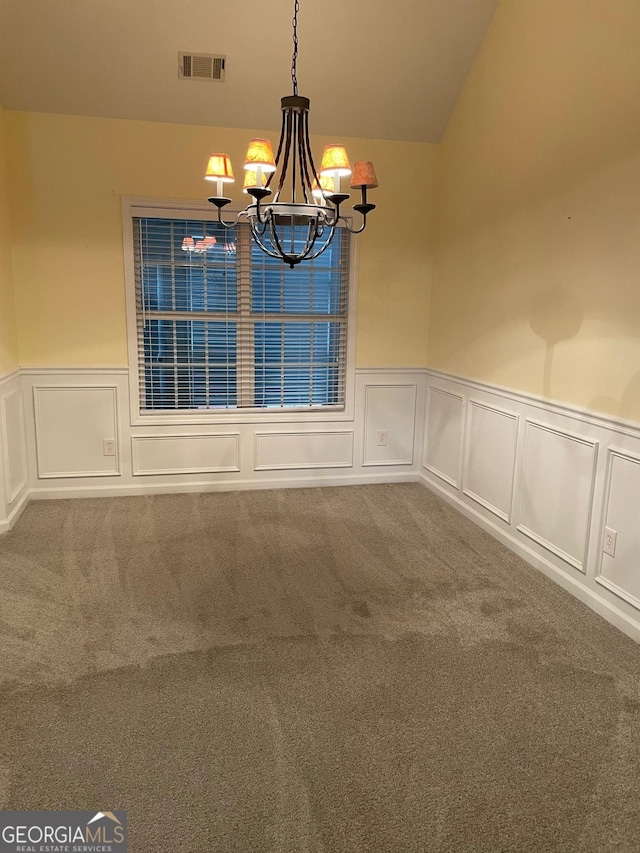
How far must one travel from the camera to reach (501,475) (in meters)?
3.95

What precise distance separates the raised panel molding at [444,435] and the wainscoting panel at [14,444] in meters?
3.07

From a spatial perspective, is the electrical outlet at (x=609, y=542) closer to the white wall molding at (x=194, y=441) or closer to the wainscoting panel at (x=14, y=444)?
the white wall molding at (x=194, y=441)

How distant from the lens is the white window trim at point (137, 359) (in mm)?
4418

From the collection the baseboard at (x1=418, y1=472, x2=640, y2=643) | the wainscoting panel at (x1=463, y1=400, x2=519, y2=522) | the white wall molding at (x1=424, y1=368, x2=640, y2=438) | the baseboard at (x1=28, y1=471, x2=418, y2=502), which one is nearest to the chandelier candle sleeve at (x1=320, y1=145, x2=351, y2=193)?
the white wall molding at (x1=424, y1=368, x2=640, y2=438)

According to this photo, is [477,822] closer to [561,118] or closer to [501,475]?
[501,475]

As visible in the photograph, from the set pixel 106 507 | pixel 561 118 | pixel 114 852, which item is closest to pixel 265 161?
pixel 561 118

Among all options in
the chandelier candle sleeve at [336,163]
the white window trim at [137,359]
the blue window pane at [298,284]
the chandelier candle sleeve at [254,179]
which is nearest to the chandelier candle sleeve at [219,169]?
the chandelier candle sleeve at [254,179]

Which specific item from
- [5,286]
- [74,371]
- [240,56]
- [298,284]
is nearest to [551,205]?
[298,284]

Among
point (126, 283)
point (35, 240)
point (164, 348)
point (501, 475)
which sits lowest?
point (501, 475)

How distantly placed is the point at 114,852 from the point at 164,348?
11.4 ft

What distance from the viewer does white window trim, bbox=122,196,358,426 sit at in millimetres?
4418

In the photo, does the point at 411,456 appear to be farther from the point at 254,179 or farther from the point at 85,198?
the point at 85,198

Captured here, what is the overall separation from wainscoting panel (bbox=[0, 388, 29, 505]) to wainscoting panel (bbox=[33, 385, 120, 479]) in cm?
11

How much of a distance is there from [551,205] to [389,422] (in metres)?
2.20
